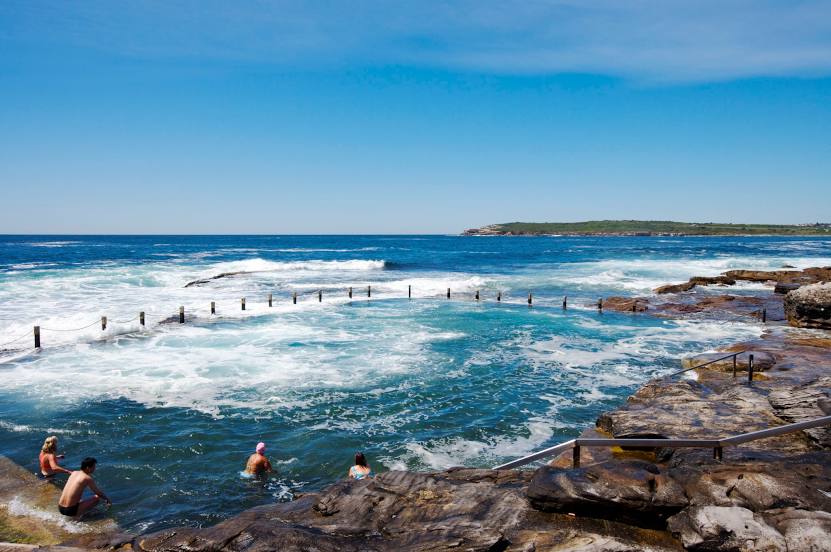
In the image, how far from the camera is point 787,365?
18.2m

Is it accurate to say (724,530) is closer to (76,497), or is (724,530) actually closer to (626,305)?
(76,497)

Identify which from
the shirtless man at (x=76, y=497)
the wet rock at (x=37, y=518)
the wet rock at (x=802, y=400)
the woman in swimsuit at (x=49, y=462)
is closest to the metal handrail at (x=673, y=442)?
the wet rock at (x=802, y=400)

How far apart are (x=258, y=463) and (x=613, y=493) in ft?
25.3

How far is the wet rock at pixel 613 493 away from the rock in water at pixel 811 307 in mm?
25687

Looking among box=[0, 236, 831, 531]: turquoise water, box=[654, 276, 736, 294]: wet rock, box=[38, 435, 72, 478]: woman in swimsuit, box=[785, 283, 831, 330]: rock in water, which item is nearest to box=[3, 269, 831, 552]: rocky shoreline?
box=[0, 236, 831, 531]: turquoise water

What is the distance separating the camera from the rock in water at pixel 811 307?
1057 inches

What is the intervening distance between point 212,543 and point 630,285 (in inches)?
1952

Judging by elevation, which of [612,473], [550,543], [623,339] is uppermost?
[612,473]

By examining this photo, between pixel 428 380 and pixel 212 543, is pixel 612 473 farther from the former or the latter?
pixel 428 380

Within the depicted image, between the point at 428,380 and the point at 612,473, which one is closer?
the point at 612,473

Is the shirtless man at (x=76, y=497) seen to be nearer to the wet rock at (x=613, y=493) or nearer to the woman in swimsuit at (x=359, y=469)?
the woman in swimsuit at (x=359, y=469)

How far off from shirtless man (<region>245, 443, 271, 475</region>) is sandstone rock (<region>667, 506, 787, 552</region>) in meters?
8.29

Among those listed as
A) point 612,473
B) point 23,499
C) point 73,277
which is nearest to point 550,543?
point 612,473

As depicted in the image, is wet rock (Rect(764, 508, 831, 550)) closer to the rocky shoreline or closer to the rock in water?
the rocky shoreline
